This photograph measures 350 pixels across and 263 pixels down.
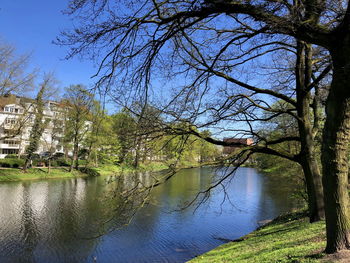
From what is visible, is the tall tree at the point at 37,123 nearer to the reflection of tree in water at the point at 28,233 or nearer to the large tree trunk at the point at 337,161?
the reflection of tree in water at the point at 28,233

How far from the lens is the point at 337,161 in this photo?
4301mm

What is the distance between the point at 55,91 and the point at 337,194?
94.6 feet

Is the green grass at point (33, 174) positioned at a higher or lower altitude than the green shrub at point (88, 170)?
lower

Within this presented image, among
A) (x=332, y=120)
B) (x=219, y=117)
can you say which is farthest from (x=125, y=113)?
(x=332, y=120)

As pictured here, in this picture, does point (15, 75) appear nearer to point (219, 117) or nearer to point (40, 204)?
point (40, 204)

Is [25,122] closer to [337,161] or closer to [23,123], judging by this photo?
[23,123]

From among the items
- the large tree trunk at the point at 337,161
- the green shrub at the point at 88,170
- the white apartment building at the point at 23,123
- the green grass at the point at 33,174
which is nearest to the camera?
the large tree trunk at the point at 337,161

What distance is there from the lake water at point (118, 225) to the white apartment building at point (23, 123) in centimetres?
651

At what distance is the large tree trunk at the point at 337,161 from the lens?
412cm

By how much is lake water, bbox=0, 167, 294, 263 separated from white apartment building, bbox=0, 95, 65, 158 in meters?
6.51

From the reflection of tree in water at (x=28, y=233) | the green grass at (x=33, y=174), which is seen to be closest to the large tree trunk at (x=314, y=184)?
the reflection of tree in water at (x=28, y=233)

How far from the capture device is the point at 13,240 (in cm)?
1220

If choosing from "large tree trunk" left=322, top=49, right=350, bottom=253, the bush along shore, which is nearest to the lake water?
"large tree trunk" left=322, top=49, right=350, bottom=253

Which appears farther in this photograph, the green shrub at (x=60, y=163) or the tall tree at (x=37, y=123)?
the green shrub at (x=60, y=163)
